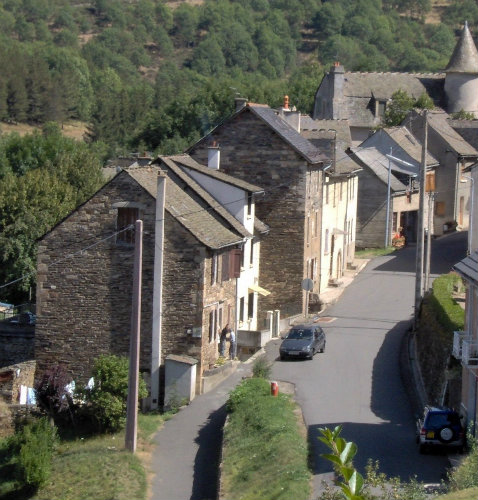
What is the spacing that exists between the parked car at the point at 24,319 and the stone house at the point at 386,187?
78.2ft

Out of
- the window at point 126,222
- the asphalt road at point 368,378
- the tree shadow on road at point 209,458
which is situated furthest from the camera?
the window at point 126,222

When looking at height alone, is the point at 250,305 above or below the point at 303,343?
above

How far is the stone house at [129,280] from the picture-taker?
36938 millimetres

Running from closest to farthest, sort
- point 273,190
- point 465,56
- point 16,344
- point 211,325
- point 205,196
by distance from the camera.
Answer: point 211,325, point 205,196, point 16,344, point 273,190, point 465,56

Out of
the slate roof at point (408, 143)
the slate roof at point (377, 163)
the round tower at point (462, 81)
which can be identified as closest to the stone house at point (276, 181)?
the slate roof at point (377, 163)

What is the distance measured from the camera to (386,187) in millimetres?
61625

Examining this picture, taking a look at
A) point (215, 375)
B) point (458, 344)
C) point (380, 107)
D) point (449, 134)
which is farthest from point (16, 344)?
point (380, 107)

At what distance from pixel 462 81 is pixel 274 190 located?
43.1m

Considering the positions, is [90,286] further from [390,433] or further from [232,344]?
[390,433]

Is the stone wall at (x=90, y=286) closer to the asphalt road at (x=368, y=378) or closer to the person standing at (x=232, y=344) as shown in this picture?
A: the person standing at (x=232, y=344)

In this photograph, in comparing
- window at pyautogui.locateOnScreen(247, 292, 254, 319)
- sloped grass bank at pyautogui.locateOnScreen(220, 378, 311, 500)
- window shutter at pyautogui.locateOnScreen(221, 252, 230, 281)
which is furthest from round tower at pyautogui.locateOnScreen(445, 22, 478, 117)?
sloped grass bank at pyautogui.locateOnScreen(220, 378, 311, 500)

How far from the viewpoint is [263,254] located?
46.8 m

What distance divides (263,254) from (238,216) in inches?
189

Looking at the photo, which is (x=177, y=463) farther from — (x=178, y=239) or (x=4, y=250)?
(x=4, y=250)
